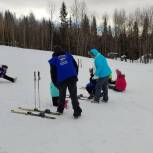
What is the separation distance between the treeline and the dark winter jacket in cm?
5257

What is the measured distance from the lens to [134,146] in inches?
236

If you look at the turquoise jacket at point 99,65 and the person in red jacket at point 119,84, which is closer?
the turquoise jacket at point 99,65

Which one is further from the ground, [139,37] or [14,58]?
[139,37]

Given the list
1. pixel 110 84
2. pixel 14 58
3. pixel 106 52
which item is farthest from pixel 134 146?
pixel 106 52

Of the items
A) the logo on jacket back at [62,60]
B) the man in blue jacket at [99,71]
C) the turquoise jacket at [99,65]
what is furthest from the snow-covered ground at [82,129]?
the logo on jacket back at [62,60]

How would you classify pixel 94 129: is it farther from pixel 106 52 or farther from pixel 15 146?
pixel 106 52

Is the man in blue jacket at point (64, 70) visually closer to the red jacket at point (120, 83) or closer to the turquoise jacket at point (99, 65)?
the turquoise jacket at point (99, 65)

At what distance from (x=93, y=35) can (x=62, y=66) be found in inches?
2765

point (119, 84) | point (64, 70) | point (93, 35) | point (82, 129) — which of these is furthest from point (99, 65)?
point (93, 35)

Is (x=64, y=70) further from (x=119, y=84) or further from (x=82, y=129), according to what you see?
(x=119, y=84)

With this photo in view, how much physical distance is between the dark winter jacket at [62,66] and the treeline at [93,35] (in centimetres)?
5257

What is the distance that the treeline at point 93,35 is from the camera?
66.3 meters

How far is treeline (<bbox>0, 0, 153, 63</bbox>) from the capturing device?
66.3 metres

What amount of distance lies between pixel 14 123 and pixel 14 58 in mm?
15934
